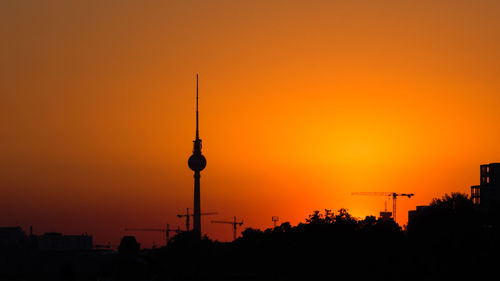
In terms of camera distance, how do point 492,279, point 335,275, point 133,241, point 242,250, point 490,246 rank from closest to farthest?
point 133,241 < point 492,279 < point 490,246 < point 335,275 < point 242,250

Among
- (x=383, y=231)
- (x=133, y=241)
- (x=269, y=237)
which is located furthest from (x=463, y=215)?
(x=133, y=241)

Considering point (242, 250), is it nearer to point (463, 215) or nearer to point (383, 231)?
point (383, 231)

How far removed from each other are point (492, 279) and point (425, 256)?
14.5 metres

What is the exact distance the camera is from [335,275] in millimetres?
150625

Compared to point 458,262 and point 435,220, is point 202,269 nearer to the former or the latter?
point 435,220

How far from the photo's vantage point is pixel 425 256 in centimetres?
13938

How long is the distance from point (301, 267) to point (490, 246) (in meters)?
32.4

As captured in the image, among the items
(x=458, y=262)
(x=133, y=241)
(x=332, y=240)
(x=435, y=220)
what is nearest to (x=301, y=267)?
(x=332, y=240)

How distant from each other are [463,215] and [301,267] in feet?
76.1

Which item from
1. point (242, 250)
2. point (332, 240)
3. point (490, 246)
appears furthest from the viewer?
point (242, 250)

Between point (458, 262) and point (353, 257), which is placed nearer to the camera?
point (458, 262)

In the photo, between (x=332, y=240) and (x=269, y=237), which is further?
(x=269, y=237)

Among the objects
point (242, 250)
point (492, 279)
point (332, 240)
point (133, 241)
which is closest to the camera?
point (133, 241)

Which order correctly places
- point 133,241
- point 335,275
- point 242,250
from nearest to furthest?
point 133,241
point 335,275
point 242,250
